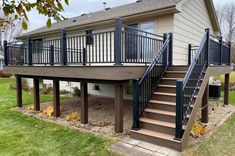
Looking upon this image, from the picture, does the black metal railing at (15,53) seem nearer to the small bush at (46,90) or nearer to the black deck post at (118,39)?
the small bush at (46,90)

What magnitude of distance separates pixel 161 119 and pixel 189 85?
1106 millimetres

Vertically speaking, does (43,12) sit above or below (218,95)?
above

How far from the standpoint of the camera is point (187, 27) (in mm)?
9695

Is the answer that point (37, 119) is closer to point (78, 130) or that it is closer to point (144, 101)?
point (78, 130)

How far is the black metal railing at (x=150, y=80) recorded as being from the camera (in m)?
5.37

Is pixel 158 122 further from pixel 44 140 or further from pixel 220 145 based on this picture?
pixel 44 140

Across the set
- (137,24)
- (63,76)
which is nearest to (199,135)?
(63,76)

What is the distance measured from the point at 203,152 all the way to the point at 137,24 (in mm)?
6331

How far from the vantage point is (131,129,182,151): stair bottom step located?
4570 mm

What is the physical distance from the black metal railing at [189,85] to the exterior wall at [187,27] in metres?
2.66

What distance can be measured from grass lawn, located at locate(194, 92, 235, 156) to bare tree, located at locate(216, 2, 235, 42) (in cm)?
3366

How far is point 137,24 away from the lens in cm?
936

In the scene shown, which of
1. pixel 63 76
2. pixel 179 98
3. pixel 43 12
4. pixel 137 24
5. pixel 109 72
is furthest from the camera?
pixel 137 24

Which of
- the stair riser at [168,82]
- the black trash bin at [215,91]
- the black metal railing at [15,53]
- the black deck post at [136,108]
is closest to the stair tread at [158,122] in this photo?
the black deck post at [136,108]
